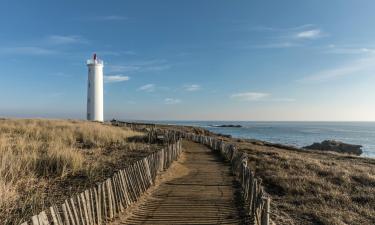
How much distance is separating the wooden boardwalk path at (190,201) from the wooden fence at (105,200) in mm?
249

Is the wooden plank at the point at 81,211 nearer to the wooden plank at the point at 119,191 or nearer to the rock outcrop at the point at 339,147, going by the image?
the wooden plank at the point at 119,191

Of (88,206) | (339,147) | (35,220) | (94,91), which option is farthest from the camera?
(339,147)

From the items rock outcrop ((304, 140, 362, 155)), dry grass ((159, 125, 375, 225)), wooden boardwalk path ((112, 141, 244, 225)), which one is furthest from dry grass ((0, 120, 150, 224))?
rock outcrop ((304, 140, 362, 155))

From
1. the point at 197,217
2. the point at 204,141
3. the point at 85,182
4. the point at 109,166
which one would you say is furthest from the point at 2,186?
the point at 204,141

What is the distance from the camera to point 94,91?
45469 millimetres

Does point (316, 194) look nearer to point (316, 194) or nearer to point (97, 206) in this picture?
point (316, 194)

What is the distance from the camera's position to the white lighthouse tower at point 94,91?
45.5m

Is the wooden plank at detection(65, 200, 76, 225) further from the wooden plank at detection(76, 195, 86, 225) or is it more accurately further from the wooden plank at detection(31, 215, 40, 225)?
the wooden plank at detection(31, 215, 40, 225)

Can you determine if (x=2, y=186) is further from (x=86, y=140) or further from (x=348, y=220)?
(x=86, y=140)

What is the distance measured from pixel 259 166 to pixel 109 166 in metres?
7.97

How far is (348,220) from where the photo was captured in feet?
30.7

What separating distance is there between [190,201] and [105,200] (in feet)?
8.54

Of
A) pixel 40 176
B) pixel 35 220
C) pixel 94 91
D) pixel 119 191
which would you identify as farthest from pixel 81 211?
pixel 94 91

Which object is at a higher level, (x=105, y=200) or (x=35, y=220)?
(x=35, y=220)
